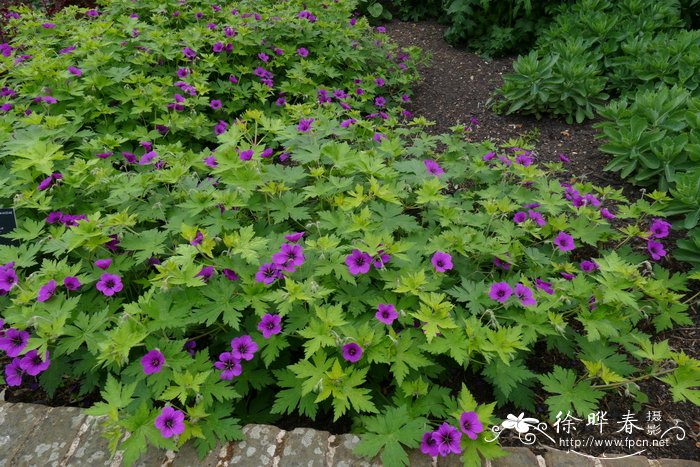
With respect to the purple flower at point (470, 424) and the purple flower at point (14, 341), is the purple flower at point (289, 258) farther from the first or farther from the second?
the purple flower at point (14, 341)

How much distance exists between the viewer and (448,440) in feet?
Answer: 5.55

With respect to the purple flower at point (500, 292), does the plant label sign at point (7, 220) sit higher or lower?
lower

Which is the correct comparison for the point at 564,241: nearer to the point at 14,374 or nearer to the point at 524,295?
the point at 524,295

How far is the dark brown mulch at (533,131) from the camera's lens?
211 cm

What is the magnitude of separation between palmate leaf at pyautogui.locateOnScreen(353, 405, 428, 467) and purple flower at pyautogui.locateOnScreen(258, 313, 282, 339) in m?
0.50

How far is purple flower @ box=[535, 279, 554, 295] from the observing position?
223 centimetres

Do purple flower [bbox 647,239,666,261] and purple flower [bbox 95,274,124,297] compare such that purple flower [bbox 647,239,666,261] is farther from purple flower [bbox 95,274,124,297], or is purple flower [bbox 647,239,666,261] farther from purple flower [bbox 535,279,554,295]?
purple flower [bbox 95,274,124,297]

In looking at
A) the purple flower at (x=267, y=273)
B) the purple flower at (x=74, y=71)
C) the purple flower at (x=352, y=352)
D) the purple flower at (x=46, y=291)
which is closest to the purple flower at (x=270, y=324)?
the purple flower at (x=267, y=273)

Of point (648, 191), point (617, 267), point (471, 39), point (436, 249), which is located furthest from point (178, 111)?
point (471, 39)

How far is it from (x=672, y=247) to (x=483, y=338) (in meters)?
1.84

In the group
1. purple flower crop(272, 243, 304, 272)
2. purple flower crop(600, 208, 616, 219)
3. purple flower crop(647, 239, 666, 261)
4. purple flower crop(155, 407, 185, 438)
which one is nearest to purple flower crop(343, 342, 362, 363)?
purple flower crop(272, 243, 304, 272)

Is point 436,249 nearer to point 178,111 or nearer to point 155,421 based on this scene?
point 155,421

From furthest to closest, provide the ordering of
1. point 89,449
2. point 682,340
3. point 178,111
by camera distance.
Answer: point 178,111
point 682,340
point 89,449

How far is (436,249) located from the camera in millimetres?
2305
